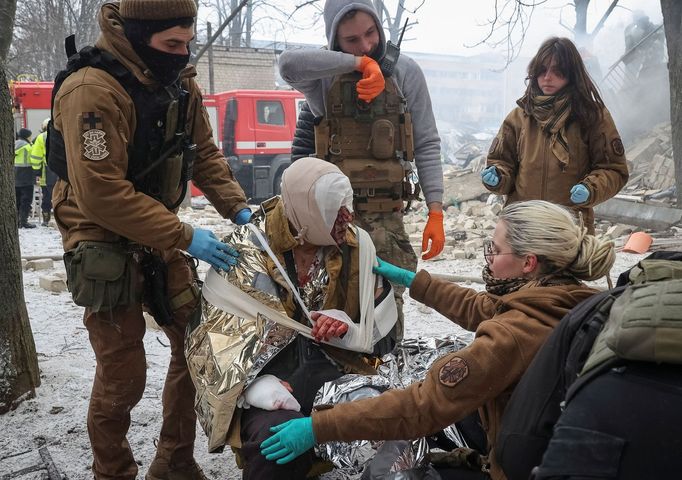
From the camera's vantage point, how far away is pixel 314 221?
7.93 feet

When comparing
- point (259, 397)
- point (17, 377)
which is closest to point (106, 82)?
point (259, 397)

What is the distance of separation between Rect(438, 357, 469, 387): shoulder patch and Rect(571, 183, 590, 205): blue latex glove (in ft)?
6.36

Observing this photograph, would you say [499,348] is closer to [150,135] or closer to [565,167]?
[150,135]

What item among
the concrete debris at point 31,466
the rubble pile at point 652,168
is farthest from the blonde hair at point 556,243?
the rubble pile at point 652,168

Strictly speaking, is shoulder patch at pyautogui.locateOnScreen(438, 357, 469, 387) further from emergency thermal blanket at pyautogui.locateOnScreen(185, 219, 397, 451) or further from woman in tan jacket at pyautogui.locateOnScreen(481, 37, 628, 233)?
woman in tan jacket at pyautogui.locateOnScreen(481, 37, 628, 233)

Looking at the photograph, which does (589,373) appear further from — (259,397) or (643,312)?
(259,397)

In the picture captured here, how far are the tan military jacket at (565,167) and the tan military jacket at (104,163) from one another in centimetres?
208

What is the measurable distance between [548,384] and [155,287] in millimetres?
1661

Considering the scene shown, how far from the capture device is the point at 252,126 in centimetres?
1524

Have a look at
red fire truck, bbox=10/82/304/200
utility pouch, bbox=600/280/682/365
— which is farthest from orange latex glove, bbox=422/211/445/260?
red fire truck, bbox=10/82/304/200

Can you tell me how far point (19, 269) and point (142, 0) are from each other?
1728mm

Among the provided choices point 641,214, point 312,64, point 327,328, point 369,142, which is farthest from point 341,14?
point 641,214

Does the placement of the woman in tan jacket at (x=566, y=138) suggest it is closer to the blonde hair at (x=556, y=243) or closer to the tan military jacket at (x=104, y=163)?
the blonde hair at (x=556, y=243)

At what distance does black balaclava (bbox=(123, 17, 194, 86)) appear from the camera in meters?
2.46
